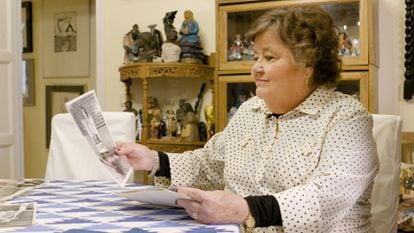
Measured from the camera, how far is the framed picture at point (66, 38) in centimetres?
430

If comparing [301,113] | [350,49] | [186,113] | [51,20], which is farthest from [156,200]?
[51,20]

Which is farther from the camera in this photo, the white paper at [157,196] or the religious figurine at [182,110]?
the religious figurine at [182,110]

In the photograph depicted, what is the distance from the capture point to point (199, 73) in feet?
9.46

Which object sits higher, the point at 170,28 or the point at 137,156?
the point at 170,28

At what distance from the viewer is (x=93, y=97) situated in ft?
4.12

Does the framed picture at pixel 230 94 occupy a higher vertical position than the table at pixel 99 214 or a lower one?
higher

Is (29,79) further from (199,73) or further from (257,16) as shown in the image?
(257,16)

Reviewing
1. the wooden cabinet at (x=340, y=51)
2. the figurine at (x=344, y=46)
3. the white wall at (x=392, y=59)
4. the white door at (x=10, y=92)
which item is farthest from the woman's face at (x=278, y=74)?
the white door at (x=10, y=92)

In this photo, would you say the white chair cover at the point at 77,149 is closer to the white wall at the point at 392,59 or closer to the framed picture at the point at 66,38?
the white wall at the point at 392,59

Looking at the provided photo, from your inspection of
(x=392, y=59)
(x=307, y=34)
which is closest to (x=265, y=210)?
(x=307, y=34)

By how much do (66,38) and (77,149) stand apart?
267 centimetres

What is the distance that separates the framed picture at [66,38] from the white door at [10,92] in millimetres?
984

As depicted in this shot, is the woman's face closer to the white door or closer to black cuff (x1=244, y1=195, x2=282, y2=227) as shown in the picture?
black cuff (x1=244, y1=195, x2=282, y2=227)

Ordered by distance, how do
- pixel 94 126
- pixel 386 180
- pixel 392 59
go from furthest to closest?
pixel 392 59 → pixel 386 180 → pixel 94 126
